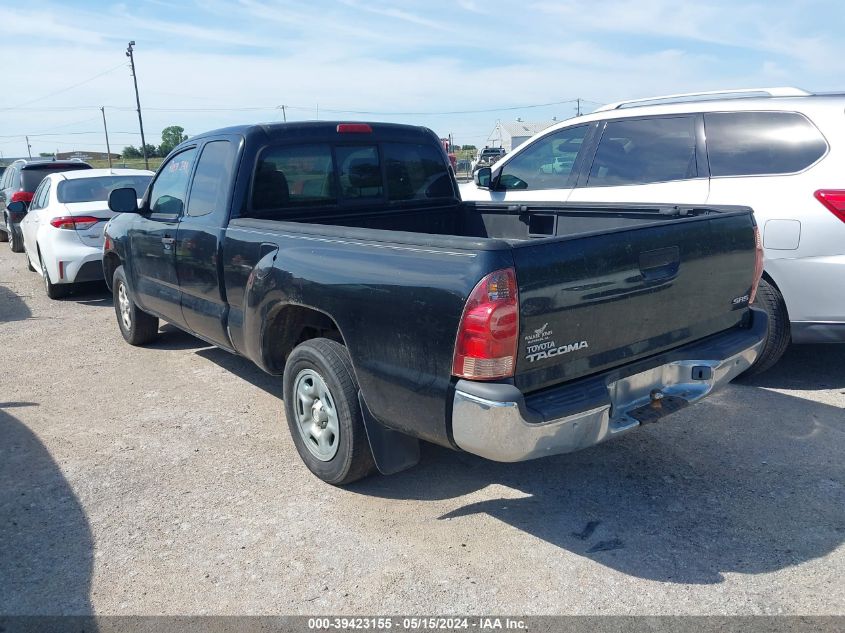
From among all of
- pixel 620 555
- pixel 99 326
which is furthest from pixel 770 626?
A: pixel 99 326

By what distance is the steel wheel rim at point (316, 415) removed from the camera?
3.68 metres

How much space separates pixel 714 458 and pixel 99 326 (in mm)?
6312

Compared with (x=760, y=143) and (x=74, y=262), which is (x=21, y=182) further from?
(x=760, y=143)

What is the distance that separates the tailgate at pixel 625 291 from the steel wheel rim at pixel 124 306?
489cm

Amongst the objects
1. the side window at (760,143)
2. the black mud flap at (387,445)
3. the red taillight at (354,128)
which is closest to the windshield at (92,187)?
the red taillight at (354,128)

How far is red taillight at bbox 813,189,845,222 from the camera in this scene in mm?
4582

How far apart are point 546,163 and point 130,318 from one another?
4.15 metres

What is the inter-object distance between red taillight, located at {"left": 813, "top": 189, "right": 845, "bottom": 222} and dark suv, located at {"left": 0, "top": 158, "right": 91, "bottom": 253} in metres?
11.4

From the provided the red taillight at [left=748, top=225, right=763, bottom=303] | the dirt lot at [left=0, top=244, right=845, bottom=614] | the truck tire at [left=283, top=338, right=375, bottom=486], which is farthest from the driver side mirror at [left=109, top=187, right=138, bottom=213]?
the red taillight at [left=748, top=225, right=763, bottom=303]

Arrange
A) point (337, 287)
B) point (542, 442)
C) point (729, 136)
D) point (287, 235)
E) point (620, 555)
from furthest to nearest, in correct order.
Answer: point (729, 136) → point (287, 235) → point (337, 287) → point (620, 555) → point (542, 442)

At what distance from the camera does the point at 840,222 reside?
4.59m

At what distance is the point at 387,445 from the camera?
3.46 meters

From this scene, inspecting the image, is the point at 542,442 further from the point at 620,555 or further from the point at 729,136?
the point at 729,136

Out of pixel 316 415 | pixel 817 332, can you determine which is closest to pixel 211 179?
pixel 316 415
